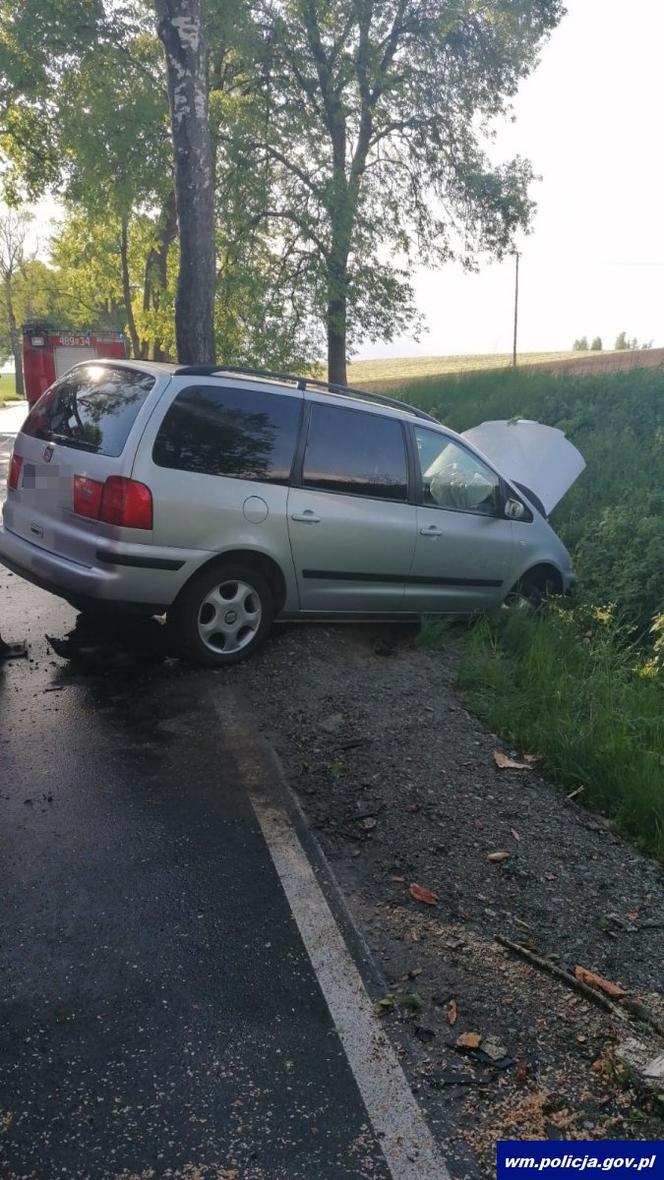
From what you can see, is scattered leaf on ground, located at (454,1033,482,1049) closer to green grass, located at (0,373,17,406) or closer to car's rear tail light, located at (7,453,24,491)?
car's rear tail light, located at (7,453,24,491)

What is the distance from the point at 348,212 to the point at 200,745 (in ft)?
56.9

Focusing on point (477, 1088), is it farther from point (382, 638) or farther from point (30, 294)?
point (30, 294)

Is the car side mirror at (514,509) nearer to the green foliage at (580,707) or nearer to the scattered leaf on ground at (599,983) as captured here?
the green foliage at (580,707)

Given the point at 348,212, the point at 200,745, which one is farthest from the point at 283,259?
the point at 200,745

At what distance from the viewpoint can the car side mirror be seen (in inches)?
300

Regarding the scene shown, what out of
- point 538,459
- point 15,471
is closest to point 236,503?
point 15,471

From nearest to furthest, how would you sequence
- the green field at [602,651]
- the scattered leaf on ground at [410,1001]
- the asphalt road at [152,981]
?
1. the asphalt road at [152,981]
2. the scattered leaf on ground at [410,1001]
3. the green field at [602,651]

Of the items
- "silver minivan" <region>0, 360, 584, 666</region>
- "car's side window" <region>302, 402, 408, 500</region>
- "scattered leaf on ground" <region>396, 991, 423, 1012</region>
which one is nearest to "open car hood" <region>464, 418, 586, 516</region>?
"silver minivan" <region>0, 360, 584, 666</region>

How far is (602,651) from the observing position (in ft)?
23.1

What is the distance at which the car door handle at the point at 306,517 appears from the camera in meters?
6.19

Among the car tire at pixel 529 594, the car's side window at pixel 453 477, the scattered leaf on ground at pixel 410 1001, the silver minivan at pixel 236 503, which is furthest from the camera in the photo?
the car tire at pixel 529 594

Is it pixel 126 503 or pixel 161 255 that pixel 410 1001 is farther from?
pixel 161 255

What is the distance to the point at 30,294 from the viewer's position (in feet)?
223

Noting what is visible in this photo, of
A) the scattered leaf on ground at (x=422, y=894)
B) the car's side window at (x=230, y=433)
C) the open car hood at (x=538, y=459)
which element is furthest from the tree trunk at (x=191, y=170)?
the scattered leaf on ground at (x=422, y=894)
